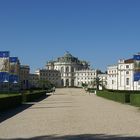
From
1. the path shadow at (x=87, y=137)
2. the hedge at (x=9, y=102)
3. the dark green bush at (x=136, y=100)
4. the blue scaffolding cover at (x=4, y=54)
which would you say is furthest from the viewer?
the blue scaffolding cover at (x=4, y=54)

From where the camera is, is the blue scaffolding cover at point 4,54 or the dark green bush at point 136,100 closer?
the dark green bush at point 136,100

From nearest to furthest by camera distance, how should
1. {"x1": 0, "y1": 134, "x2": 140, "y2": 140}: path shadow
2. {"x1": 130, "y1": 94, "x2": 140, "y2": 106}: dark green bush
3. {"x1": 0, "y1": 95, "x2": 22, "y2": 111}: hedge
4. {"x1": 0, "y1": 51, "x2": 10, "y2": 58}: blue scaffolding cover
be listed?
{"x1": 0, "y1": 134, "x2": 140, "y2": 140}: path shadow → {"x1": 0, "y1": 95, "x2": 22, "y2": 111}: hedge → {"x1": 130, "y1": 94, "x2": 140, "y2": 106}: dark green bush → {"x1": 0, "y1": 51, "x2": 10, "y2": 58}: blue scaffolding cover

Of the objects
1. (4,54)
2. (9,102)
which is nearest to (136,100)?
(9,102)

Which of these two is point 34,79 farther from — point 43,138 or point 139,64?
point 43,138

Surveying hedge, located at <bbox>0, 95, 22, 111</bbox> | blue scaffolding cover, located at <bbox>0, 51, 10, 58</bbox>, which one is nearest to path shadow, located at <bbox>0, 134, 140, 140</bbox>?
hedge, located at <bbox>0, 95, 22, 111</bbox>

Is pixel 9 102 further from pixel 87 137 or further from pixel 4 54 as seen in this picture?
pixel 87 137

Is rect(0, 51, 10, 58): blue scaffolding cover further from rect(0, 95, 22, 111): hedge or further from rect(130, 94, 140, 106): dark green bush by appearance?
rect(130, 94, 140, 106): dark green bush

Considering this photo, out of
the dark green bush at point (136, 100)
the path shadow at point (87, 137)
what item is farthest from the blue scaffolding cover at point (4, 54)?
the path shadow at point (87, 137)

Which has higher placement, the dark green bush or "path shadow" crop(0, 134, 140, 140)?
the dark green bush

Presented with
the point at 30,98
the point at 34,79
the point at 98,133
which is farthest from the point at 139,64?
the point at 34,79

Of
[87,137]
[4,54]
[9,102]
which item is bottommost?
[87,137]

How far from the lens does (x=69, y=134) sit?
11.9 metres

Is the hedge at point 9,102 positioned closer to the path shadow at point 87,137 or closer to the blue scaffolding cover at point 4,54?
the blue scaffolding cover at point 4,54

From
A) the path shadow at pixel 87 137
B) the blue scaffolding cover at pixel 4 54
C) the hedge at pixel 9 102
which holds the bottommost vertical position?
the path shadow at pixel 87 137
